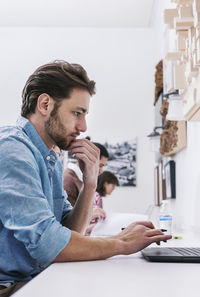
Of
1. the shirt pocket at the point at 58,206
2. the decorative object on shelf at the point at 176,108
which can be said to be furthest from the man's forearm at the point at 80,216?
the decorative object on shelf at the point at 176,108

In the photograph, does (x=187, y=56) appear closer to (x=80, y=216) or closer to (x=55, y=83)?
(x=55, y=83)

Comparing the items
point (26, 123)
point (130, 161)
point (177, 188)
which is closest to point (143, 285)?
point (26, 123)

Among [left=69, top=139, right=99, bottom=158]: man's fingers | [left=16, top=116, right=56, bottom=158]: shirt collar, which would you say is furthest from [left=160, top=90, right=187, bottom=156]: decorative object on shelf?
[left=16, top=116, right=56, bottom=158]: shirt collar

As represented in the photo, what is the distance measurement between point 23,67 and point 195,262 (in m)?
4.32

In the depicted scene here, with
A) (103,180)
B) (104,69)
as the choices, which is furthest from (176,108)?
(104,69)

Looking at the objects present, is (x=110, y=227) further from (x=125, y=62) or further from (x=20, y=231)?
(x=125, y=62)

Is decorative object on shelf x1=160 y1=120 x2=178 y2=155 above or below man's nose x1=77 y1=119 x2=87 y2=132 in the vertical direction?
above

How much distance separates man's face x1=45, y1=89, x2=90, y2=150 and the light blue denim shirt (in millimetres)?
144

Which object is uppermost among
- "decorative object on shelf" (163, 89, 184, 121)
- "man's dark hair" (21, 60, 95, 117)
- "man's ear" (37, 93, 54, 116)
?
"decorative object on shelf" (163, 89, 184, 121)

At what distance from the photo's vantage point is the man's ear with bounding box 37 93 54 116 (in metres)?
1.24

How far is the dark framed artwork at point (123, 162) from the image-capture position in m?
4.47

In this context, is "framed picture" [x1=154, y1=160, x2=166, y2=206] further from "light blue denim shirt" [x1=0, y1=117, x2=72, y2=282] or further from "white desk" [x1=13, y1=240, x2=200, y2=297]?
"white desk" [x1=13, y1=240, x2=200, y2=297]

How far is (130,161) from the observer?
4.50m

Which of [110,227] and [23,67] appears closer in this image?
[110,227]
